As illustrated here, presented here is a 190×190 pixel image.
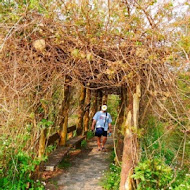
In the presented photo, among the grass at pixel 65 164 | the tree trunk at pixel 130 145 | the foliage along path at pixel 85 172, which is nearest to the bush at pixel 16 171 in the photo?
the foliage along path at pixel 85 172

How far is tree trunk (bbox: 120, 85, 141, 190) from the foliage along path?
1288mm

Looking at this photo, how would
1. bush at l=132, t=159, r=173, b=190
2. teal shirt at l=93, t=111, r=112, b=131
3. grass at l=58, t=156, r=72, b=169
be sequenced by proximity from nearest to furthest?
bush at l=132, t=159, r=173, b=190, grass at l=58, t=156, r=72, b=169, teal shirt at l=93, t=111, r=112, b=131

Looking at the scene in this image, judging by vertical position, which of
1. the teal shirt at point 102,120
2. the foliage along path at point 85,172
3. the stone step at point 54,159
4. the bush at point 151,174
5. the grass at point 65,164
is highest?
the teal shirt at point 102,120

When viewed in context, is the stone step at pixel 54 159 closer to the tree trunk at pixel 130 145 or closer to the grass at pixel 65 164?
the grass at pixel 65 164

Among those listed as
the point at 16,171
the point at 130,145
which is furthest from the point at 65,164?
the point at 130,145

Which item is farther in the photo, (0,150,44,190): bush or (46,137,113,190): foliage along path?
(46,137,113,190): foliage along path

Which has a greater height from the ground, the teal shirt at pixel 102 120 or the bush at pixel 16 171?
the teal shirt at pixel 102 120

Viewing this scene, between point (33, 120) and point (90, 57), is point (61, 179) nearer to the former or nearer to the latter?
point (33, 120)

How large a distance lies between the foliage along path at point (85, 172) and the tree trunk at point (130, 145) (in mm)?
1288

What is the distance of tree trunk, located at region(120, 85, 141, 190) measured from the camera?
13.1 ft

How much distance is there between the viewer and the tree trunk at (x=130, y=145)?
4.00m

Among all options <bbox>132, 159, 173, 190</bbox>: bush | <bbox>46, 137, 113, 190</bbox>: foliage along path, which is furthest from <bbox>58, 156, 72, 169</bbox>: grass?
<bbox>132, 159, 173, 190</bbox>: bush

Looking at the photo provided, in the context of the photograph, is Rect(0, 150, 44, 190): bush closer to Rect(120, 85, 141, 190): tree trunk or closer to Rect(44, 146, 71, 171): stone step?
Rect(44, 146, 71, 171): stone step

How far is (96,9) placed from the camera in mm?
3551
